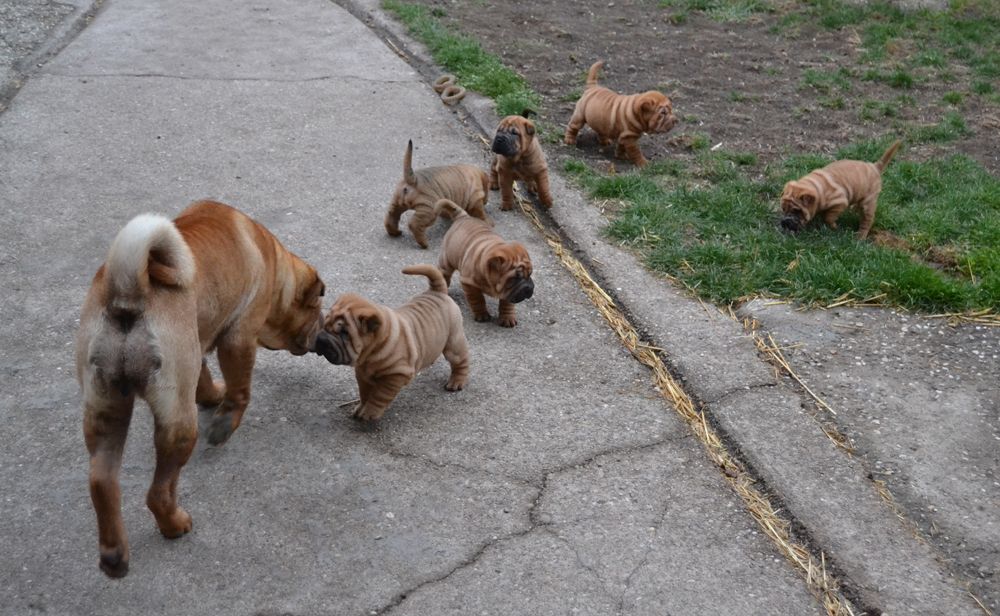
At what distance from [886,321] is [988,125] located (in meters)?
3.98

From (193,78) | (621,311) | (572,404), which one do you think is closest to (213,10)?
(193,78)

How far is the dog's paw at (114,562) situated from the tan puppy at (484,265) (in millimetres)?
2595

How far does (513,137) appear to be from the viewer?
711 centimetres

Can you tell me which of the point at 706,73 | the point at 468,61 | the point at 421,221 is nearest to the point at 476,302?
the point at 421,221

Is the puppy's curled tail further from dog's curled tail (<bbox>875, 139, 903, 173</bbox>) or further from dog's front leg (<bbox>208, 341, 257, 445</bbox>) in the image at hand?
dog's curled tail (<bbox>875, 139, 903, 173</bbox>)

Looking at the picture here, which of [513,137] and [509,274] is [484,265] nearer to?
[509,274]

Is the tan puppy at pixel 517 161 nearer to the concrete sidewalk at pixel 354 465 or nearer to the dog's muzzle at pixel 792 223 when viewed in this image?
the concrete sidewalk at pixel 354 465

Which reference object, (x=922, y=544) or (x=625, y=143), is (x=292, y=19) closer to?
(x=625, y=143)

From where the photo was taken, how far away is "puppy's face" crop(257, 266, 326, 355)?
192 inches

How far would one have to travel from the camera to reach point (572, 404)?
5383 mm

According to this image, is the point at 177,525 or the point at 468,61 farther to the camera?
the point at 468,61

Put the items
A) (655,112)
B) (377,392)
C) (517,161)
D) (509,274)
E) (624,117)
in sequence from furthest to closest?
(624,117) < (655,112) < (517,161) < (509,274) < (377,392)

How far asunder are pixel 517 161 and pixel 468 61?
3073 mm

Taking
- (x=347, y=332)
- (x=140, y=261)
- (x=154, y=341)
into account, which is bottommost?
(x=347, y=332)
